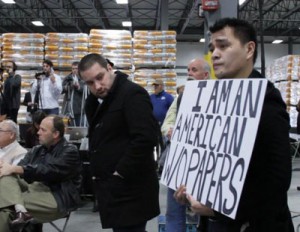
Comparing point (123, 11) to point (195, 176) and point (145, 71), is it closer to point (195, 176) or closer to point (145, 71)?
point (145, 71)

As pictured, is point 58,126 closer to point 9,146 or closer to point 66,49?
point 9,146

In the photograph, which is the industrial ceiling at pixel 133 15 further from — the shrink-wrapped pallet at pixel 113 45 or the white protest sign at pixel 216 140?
the white protest sign at pixel 216 140

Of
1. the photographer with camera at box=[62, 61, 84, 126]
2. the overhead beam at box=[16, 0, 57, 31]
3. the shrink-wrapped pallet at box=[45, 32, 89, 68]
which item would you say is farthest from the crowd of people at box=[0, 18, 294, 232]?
the overhead beam at box=[16, 0, 57, 31]

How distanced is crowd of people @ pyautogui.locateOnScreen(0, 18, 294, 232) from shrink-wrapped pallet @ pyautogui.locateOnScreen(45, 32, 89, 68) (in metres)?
6.48

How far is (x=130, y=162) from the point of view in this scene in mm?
2436

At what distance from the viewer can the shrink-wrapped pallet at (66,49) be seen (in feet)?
35.5

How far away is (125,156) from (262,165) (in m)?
1.07

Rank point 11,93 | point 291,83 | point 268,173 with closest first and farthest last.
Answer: point 268,173 < point 11,93 < point 291,83

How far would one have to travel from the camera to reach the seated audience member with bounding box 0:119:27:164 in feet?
14.7

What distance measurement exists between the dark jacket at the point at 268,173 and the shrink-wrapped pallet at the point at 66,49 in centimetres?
962

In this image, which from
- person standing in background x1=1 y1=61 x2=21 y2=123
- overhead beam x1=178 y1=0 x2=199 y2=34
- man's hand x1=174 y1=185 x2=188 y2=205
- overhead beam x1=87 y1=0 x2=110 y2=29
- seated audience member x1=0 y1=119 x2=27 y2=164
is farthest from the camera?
overhead beam x1=87 y1=0 x2=110 y2=29

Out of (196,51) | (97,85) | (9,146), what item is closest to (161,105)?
(9,146)

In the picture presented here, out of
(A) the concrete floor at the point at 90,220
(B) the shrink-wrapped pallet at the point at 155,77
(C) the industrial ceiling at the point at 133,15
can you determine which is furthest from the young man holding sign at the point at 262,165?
(C) the industrial ceiling at the point at 133,15

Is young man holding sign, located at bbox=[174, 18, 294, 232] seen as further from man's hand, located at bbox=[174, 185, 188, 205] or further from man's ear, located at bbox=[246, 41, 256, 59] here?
man's hand, located at bbox=[174, 185, 188, 205]
